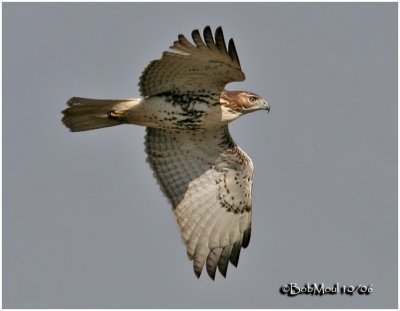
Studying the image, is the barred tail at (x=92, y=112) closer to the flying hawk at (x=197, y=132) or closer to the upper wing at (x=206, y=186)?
the flying hawk at (x=197, y=132)

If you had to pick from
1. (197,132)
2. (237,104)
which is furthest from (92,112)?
(237,104)

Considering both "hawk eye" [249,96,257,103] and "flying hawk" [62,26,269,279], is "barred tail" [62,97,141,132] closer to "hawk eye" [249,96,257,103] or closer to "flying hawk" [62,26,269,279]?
"flying hawk" [62,26,269,279]

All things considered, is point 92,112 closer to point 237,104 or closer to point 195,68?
point 195,68

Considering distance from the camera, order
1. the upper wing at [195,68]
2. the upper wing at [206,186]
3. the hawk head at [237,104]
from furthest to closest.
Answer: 1. the upper wing at [206,186]
2. the hawk head at [237,104]
3. the upper wing at [195,68]

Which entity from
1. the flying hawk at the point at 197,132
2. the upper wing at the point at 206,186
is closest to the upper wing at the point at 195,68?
the flying hawk at the point at 197,132

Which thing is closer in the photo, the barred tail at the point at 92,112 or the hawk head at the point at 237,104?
the hawk head at the point at 237,104

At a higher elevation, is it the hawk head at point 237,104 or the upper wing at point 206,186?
the hawk head at point 237,104

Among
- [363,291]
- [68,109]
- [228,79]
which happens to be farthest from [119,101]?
[363,291]

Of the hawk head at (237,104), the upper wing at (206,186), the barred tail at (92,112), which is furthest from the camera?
the upper wing at (206,186)
